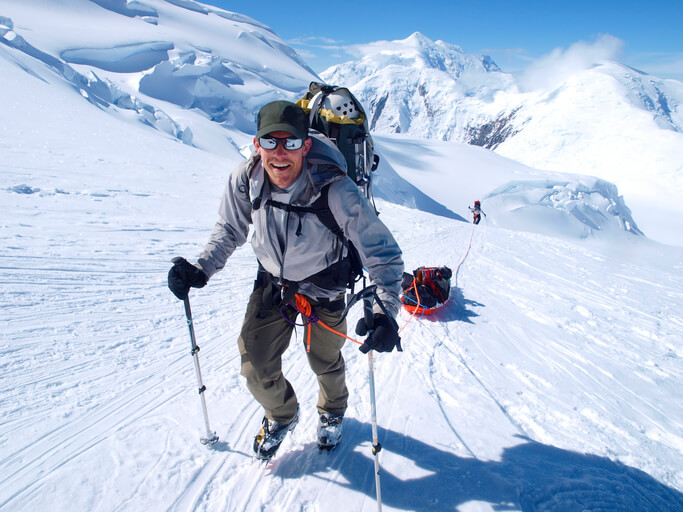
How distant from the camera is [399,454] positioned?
2.58 m

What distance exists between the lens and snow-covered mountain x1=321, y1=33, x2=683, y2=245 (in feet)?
240

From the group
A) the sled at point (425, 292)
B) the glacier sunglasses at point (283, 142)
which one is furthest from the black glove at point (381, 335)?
the sled at point (425, 292)

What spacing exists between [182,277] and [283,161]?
93 cm

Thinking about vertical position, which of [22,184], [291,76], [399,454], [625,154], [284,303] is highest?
[625,154]

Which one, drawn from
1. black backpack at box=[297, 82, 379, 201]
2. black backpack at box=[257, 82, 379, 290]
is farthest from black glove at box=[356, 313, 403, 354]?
black backpack at box=[297, 82, 379, 201]

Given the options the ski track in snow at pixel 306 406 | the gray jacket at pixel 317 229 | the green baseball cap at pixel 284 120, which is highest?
the green baseball cap at pixel 284 120

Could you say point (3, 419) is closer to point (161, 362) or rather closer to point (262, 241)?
point (161, 362)

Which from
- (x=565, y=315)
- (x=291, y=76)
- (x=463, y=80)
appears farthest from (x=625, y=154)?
(x=463, y=80)

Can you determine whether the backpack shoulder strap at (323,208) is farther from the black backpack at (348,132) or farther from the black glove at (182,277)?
the black glove at (182,277)

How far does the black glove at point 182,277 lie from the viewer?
7.34 feet

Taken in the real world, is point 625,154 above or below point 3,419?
above

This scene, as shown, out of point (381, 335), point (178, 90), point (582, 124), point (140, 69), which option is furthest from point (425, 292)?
point (582, 124)

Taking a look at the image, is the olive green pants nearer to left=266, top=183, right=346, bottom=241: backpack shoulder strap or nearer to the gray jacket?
the gray jacket

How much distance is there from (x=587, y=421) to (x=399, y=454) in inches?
65.0
